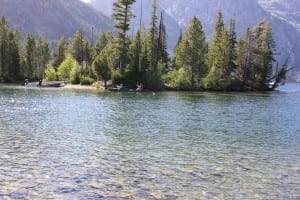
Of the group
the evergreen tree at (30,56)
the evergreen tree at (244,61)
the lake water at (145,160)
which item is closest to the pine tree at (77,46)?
the evergreen tree at (30,56)

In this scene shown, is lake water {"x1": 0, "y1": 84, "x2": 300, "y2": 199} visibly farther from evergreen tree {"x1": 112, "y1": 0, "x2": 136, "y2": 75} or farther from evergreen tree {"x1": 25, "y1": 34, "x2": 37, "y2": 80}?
evergreen tree {"x1": 25, "y1": 34, "x2": 37, "y2": 80}

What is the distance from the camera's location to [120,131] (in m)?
31.3

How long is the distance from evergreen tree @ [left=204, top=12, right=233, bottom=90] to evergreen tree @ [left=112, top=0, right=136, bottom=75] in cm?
2141

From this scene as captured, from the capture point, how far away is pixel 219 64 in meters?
110

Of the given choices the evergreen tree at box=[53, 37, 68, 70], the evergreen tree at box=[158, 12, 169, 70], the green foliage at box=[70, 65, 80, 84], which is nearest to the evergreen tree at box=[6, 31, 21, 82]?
the evergreen tree at box=[53, 37, 68, 70]

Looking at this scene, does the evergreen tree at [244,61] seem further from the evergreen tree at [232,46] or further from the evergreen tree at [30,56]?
the evergreen tree at [30,56]

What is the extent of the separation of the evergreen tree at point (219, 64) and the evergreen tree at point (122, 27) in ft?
70.3

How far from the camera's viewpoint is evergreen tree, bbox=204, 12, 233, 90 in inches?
4220

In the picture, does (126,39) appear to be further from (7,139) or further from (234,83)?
(7,139)

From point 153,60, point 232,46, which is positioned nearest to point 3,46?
point 153,60

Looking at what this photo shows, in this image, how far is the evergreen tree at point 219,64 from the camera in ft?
352

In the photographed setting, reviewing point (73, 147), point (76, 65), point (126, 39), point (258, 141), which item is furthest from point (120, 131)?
point (76, 65)

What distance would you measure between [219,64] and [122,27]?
86.9ft

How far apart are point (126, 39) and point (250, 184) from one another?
309 ft
